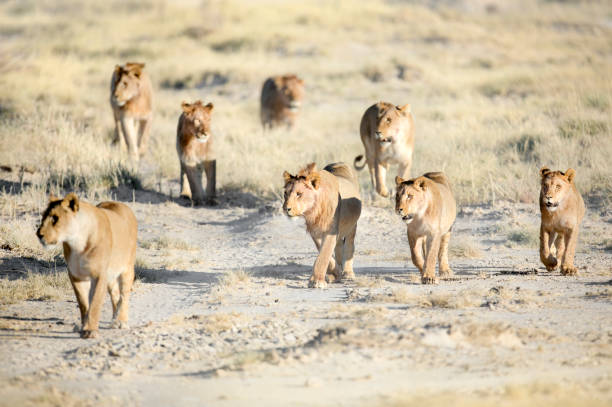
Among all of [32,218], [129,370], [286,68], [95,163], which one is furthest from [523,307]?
[286,68]

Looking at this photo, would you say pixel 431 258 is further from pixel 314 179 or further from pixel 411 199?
pixel 314 179

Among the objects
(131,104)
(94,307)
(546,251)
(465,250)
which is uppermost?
(131,104)

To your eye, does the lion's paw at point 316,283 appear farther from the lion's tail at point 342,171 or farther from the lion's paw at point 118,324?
the lion's paw at point 118,324

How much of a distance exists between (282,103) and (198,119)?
23.1 feet

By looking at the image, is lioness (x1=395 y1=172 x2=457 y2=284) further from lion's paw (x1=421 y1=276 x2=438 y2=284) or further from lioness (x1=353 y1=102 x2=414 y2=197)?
lioness (x1=353 y1=102 x2=414 y2=197)

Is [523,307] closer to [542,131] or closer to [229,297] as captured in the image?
[229,297]

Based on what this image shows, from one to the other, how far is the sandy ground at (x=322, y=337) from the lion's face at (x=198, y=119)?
2628 millimetres

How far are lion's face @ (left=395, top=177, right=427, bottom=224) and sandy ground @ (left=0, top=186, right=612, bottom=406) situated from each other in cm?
71

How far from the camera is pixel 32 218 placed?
11664mm

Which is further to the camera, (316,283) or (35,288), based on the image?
(316,283)

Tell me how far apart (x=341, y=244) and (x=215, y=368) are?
3366mm

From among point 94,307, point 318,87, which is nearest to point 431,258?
point 94,307

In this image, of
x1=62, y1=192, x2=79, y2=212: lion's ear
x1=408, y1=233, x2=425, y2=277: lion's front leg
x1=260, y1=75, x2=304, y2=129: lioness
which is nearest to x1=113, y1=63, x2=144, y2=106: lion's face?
x1=260, y1=75, x2=304, y2=129: lioness

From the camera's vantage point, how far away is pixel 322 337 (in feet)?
21.6
